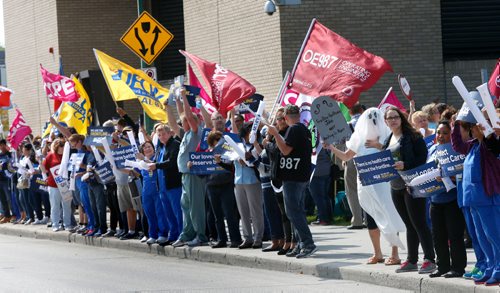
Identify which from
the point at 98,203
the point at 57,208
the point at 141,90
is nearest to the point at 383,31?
the point at 141,90

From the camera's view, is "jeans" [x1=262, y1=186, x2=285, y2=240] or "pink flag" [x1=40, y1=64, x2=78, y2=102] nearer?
"jeans" [x1=262, y1=186, x2=285, y2=240]

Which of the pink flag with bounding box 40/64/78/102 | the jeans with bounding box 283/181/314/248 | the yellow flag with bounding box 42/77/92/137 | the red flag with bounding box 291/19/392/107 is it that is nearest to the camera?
the jeans with bounding box 283/181/314/248

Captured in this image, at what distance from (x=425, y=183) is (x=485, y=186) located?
3.16 feet

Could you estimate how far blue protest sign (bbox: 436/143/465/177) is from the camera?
1131 cm

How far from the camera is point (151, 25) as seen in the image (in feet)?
65.6

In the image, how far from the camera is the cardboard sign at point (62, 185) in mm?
21531

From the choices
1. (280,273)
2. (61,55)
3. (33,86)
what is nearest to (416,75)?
(280,273)

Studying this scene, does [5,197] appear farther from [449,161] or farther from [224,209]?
[449,161]

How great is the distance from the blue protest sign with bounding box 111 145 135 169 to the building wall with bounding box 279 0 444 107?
16.6 feet

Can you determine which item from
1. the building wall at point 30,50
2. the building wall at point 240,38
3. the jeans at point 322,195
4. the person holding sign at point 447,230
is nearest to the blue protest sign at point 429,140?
the person holding sign at point 447,230

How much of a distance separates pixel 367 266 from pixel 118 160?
6.53 meters

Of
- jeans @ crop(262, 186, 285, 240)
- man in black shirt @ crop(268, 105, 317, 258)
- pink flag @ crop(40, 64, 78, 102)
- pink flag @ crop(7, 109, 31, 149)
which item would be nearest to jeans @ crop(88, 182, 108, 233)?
pink flag @ crop(40, 64, 78, 102)

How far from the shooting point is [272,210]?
15.4 m

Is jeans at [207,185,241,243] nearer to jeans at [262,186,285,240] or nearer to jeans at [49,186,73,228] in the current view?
jeans at [262,186,285,240]
